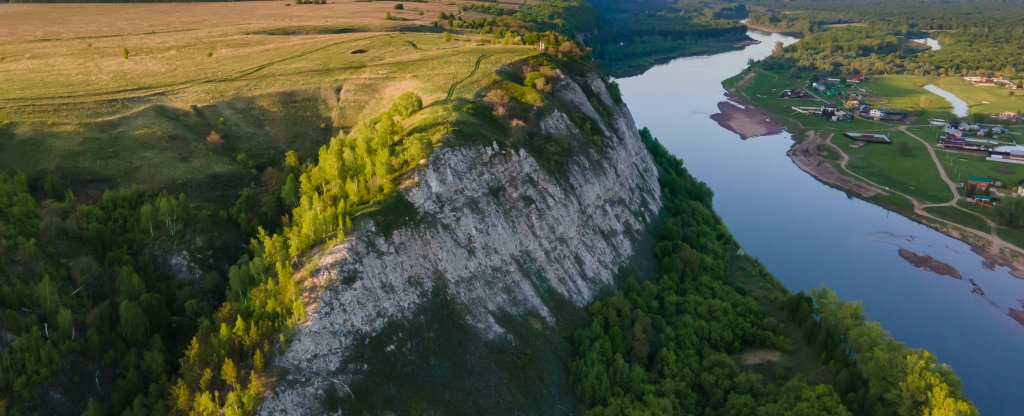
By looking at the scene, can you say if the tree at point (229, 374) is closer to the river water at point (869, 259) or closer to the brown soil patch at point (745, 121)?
the river water at point (869, 259)

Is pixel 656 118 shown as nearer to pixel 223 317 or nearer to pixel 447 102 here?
pixel 447 102

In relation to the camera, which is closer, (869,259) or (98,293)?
(98,293)

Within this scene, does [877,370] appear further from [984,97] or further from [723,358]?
[984,97]

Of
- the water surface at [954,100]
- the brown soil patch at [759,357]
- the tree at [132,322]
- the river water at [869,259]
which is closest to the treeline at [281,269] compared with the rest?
the tree at [132,322]

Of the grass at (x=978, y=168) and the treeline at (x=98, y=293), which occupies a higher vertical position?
the treeline at (x=98, y=293)

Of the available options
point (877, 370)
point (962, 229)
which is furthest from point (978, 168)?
point (877, 370)

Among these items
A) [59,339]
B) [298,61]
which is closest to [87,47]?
[298,61]
